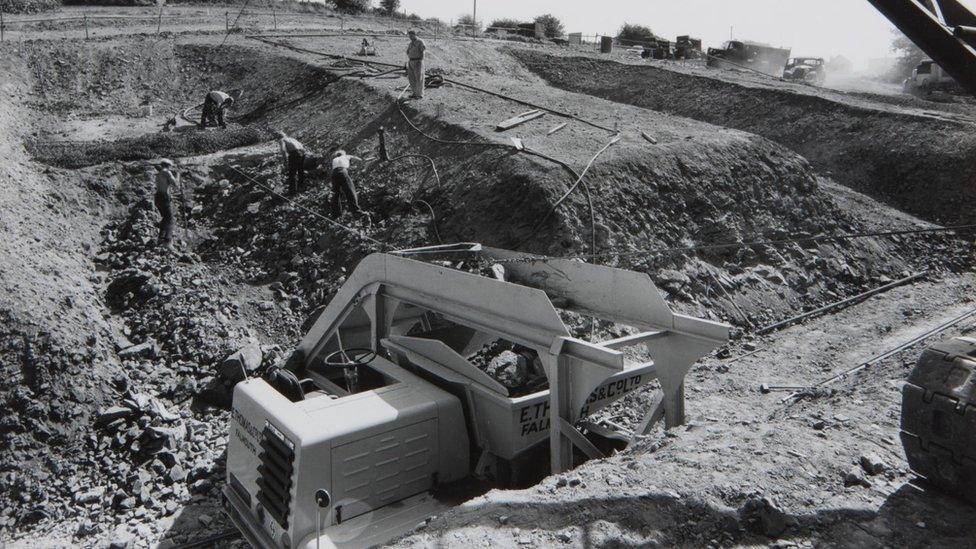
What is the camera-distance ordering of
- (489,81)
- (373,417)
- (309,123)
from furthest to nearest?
1. (489,81)
2. (309,123)
3. (373,417)

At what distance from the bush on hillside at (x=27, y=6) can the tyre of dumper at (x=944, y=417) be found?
35.0 meters

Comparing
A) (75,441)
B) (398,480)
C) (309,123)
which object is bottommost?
(75,441)

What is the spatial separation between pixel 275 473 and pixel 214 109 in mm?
14784

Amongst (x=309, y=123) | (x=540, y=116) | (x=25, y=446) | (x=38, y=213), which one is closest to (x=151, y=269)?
(x=38, y=213)

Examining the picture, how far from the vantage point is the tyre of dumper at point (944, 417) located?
434cm

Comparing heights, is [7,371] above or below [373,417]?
below

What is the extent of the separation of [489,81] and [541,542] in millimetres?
17590

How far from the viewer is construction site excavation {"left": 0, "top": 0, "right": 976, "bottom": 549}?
507 cm

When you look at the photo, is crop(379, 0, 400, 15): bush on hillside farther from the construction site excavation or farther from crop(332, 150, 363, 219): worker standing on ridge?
crop(332, 150, 363, 219): worker standing on ridge

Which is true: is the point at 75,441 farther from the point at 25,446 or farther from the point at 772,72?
the point at 772,72

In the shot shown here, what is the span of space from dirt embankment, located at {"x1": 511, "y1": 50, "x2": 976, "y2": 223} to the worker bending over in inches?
507

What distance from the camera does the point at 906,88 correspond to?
102ft

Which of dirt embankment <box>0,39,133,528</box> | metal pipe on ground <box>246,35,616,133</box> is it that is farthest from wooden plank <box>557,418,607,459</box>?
metal pipe on ground <box>246,35,616,133</box>

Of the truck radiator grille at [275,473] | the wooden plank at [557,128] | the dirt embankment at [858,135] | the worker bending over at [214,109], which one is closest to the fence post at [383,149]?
the wooden plank at [557,128]
